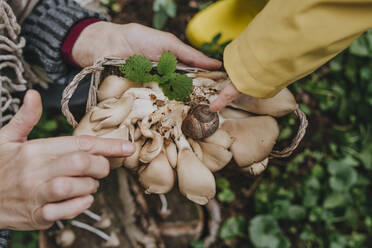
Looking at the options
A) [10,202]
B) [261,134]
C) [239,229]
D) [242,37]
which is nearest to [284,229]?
[239,229]

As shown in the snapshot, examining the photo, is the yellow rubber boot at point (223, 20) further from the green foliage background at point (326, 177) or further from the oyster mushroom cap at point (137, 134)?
the oyster mushroom cap at point (137, 134)

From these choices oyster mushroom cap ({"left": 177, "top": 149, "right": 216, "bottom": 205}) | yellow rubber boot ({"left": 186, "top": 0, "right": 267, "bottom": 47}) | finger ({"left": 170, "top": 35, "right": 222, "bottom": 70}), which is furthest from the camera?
yellow rubber boot ({"left": 186, "top": 0, "right": 267, "bottom": 47})

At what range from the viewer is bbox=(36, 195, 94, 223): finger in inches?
33.3

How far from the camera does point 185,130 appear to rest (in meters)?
1.11

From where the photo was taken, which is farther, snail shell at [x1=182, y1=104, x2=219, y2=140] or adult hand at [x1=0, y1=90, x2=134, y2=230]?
snail shell at [x1=182, y1=104, x2=219, y2=140]

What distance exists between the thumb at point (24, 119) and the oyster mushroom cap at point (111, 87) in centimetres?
24

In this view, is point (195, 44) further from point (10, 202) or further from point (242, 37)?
point (10, 202)

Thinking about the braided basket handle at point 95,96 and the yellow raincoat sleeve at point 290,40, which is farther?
the braided basket handle at point 95,96

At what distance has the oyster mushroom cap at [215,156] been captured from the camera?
1.05 meters

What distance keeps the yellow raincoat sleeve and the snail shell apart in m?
0.18

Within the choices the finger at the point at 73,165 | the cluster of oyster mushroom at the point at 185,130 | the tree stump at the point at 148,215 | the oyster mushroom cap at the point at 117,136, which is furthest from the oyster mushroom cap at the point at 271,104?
the tree stump at the point at 148,215

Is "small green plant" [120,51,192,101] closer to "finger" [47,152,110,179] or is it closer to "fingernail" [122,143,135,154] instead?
"fingernail" [122,143,135,154]

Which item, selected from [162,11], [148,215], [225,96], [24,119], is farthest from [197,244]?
[162,11]

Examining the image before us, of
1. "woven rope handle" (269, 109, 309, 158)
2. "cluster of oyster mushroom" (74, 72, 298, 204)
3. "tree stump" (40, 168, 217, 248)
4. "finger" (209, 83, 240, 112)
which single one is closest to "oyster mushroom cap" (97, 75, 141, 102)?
"cluster of oyster mushroom" (74, 72, 298, 204)
